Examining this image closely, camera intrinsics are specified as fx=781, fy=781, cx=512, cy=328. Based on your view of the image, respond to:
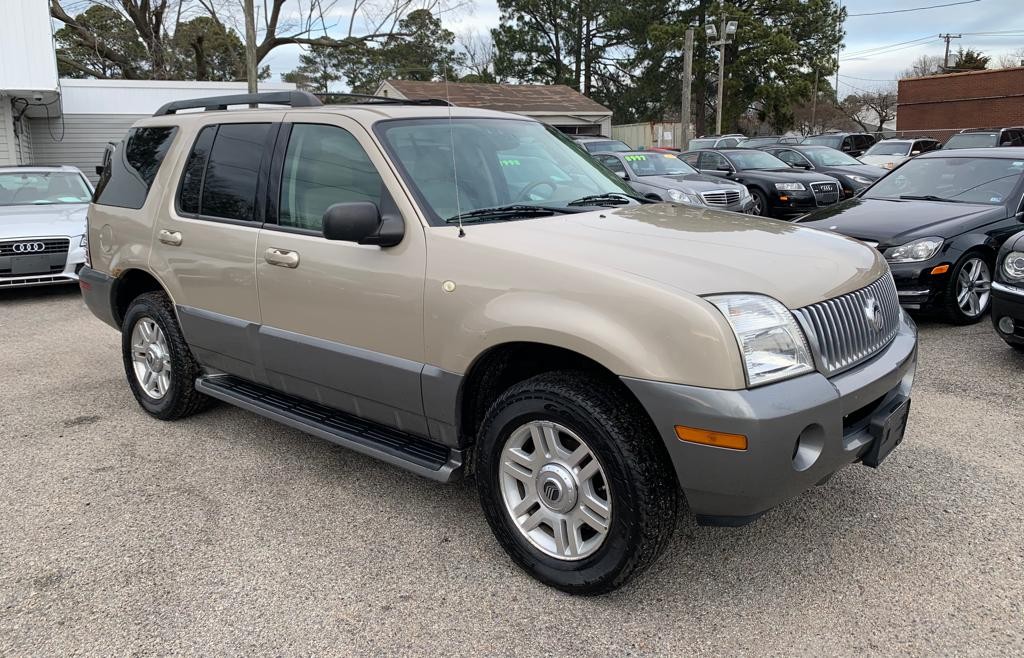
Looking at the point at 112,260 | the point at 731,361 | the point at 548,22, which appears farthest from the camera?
the point at 548,22

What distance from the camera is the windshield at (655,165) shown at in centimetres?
1300

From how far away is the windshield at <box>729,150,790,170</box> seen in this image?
51.4ft

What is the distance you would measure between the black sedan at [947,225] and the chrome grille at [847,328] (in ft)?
11.9

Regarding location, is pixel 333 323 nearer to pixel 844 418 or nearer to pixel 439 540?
pixel 439 540

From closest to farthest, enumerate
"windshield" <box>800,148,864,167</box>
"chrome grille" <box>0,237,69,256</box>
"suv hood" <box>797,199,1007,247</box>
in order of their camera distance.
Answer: "suv hood" <box>797,199,1007,247</box> < "chrome grille" <box>0,237,69,256</box> < "windshield" <box>800,148,864,167</box>

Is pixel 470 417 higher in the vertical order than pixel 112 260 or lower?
lower

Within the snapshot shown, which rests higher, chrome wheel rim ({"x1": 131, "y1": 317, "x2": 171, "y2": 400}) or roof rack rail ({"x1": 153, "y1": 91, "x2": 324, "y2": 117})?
roof rack rail ({"x1": 153, "y1": 91, "x2": 324, "y2": 117})

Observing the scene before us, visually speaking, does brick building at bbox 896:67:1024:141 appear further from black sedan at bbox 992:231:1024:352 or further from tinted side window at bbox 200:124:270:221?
tinted side window at bbox 200:124:270:221

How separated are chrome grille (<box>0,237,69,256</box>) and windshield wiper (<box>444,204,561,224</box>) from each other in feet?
24.2

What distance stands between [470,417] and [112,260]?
119 inches

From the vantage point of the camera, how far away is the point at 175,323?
464 cm

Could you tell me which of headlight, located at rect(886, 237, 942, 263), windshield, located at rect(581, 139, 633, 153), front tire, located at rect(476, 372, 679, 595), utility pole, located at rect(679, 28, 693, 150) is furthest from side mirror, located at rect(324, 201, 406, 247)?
utility pole, located at rect(679, 28, 693, 150)

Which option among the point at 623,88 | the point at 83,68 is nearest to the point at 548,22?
the point at 623,88

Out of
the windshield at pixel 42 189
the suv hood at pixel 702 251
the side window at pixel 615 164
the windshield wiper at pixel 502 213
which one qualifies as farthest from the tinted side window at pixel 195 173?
the side window at pixel 615 164
